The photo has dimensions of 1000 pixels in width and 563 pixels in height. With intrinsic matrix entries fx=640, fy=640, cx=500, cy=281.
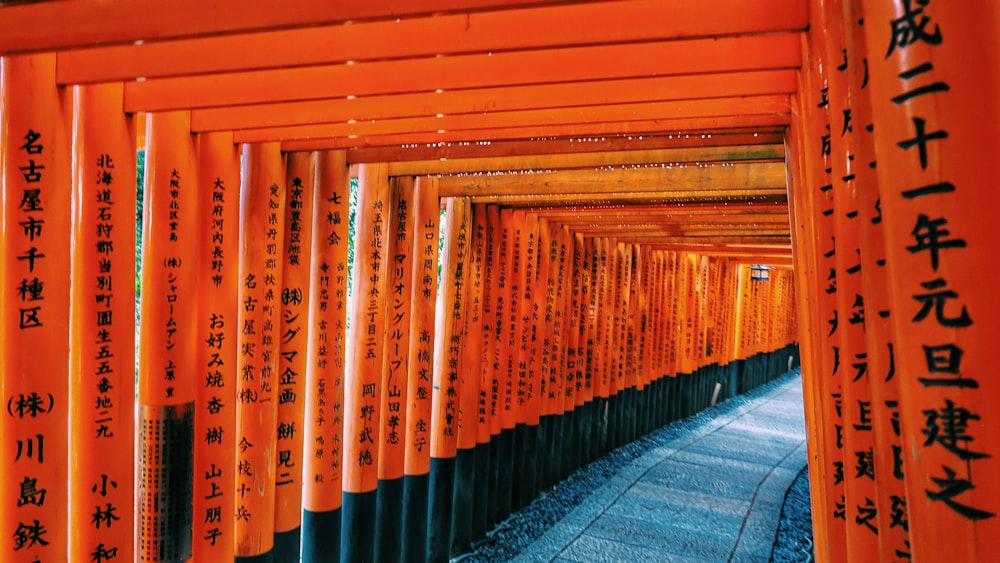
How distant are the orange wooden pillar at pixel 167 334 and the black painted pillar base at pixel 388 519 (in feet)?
7.75

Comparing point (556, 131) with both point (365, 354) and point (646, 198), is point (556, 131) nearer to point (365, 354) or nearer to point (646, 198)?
point (365, 354)

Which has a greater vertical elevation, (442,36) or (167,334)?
(442,36)

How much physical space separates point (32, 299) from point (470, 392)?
198 inches

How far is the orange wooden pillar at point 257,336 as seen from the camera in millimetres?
4574

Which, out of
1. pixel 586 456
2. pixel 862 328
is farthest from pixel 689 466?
pixel 862 328

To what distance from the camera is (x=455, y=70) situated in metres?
3.23

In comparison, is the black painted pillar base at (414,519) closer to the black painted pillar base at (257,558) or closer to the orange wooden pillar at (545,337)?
the black painted pillar base at (257,558)

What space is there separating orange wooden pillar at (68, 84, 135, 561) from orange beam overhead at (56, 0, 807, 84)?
0.38 meters

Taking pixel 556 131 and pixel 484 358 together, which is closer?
pixel 556 131

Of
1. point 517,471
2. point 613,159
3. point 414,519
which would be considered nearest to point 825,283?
point 613,159

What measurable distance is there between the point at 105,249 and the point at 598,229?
25.3 feet

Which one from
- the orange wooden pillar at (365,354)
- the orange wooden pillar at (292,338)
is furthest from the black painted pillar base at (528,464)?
the orange wooden pillar at (292,338)

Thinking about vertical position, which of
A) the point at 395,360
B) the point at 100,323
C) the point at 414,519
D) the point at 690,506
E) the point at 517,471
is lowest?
the point at 690,506

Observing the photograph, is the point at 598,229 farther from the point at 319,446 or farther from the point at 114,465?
the point at 114,465
